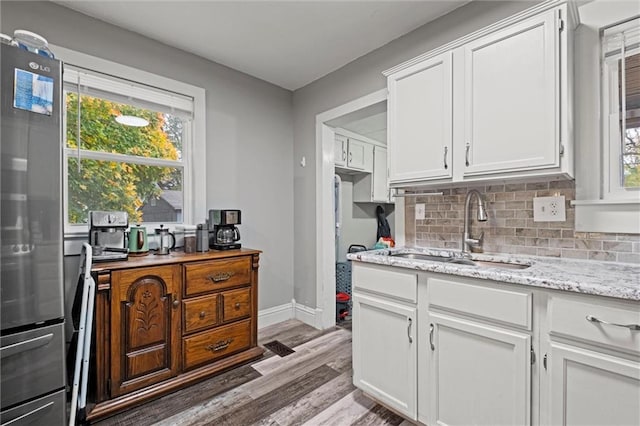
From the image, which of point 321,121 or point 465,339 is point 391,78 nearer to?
point 321,121

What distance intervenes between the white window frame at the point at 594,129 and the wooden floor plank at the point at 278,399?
190 centimetres

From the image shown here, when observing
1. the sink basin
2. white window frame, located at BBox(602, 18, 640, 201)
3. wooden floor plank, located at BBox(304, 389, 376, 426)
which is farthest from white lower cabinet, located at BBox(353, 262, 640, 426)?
white window frame, located at BBox(602, 18, 640, 201)

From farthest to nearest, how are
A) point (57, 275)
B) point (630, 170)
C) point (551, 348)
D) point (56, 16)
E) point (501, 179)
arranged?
point (56, 16)
point (501, 179)
point (630, 170)
point (57, 275)
point (551, 348)

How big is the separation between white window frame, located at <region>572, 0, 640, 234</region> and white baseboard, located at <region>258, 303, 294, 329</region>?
2.70 m

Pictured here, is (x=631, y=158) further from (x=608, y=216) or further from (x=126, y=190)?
(x=126, y=190)

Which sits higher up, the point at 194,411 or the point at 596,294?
the point at 596,294

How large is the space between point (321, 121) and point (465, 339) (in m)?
2.40

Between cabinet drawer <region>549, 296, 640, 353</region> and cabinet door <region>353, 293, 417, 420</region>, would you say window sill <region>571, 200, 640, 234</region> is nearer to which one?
cabinet drawer <region>549, 296, 640, 353</region>

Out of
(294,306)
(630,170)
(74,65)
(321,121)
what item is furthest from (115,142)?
(630,170)

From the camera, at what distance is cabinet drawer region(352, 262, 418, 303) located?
1.63 metres

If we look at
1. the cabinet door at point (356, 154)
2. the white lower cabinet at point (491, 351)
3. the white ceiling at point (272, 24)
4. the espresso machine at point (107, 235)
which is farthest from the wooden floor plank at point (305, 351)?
the white ceiling at point (272, 24)

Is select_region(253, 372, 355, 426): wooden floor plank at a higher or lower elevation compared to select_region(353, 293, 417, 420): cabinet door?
lower

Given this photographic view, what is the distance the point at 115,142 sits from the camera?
2.37 meters

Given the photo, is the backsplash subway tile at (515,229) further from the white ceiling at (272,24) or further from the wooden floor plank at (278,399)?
the white ceiling at (272,24)
